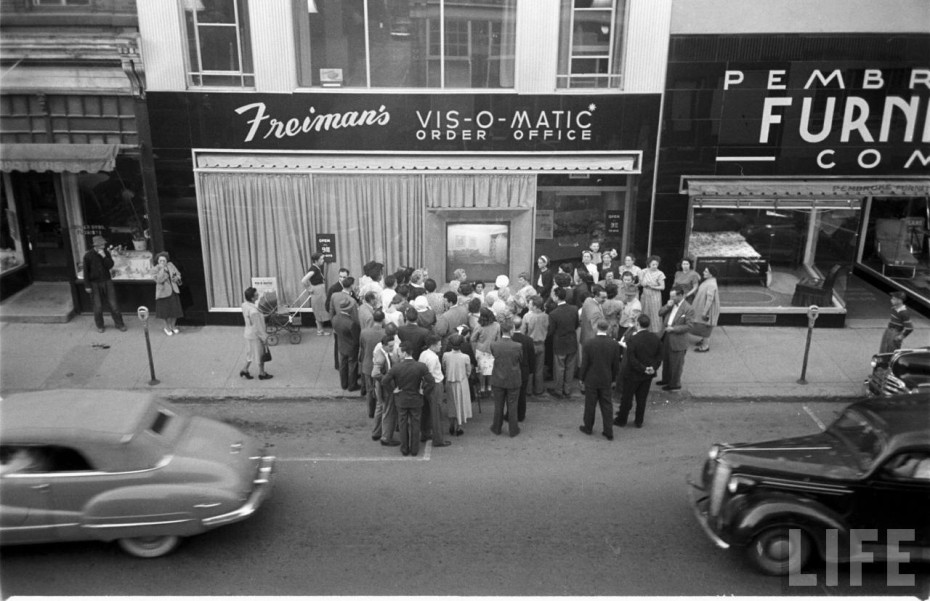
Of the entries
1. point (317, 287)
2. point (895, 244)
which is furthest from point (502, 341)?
point (895, 244)

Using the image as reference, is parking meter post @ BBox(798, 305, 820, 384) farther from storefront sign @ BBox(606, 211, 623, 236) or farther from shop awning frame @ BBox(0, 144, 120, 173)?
→ shop awning frame @ BBox(0, 144, 120, 173)

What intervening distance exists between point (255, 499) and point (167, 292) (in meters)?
7.18

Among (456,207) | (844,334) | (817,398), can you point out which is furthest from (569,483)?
(844,334)

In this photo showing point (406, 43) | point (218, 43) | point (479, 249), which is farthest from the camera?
point (479, 249)

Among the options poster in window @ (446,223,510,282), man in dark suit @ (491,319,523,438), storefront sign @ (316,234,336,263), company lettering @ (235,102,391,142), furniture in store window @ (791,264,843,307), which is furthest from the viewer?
poster in window @ (446,223,510,282)

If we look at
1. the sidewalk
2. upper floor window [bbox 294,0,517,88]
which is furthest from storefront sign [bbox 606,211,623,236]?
upper floor window [bbox 294,0,517,88]

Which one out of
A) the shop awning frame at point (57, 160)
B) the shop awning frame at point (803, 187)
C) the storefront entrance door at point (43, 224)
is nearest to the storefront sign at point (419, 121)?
the shop awning frame at point (57, 160)

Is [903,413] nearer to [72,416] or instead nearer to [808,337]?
[808,337]

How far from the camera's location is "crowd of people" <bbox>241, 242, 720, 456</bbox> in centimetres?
1010

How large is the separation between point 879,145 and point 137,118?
1403 cm

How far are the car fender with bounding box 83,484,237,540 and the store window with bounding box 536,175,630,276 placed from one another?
925cm

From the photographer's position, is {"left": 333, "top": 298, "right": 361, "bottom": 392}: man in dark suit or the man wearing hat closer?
{"left": 333, "top": 298, "right": 361, "bottom": 392}: man in dark suit

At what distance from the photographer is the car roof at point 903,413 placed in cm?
741

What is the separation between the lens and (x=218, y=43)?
13797 mm
